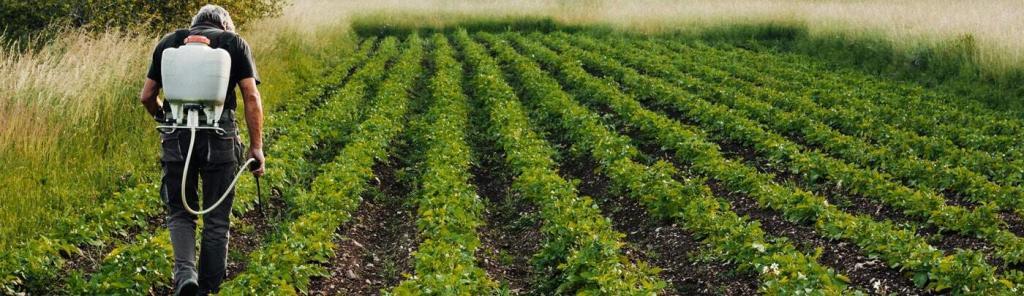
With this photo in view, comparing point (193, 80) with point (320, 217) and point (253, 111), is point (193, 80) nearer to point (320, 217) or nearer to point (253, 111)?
point (253, 111)

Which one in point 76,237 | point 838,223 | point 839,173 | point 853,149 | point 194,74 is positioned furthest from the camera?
point 853,149

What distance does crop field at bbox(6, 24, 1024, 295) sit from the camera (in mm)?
6672

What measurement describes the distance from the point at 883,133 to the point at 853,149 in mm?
1430

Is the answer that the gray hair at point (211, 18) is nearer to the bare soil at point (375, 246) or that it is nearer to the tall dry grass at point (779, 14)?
the bare soil at point (375, 246)

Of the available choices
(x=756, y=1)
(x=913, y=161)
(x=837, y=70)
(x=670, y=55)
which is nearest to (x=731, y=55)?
(x=670, y=55)

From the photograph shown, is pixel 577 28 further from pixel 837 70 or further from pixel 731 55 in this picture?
pixel 837 70

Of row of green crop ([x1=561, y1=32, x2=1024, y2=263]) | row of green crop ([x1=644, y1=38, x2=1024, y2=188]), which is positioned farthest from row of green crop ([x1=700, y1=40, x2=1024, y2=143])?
row of green crop ([x1=561, y1=32, x2=1024, y2=263])

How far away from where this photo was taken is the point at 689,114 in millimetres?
14312

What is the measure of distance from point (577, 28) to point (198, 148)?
92.4 ft

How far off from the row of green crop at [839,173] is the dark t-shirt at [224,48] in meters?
5.89

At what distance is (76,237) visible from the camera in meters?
7.25

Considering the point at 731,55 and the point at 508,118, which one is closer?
the point at 508,118

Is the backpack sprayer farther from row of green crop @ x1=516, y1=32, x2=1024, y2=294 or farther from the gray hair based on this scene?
row of green crop @ x1=516, y1=32, x2=1024, y2=294

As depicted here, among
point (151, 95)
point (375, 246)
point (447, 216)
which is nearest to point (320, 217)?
point (375, 246)
